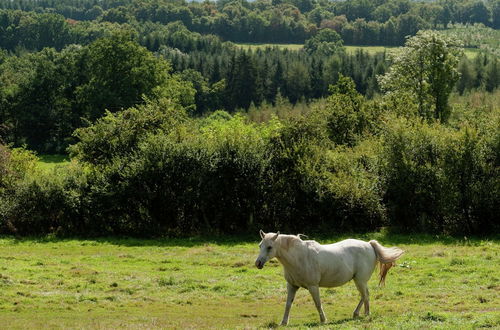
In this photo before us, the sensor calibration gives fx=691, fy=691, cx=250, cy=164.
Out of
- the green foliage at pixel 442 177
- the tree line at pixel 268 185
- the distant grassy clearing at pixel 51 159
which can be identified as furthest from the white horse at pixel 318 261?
the distant grassy clearing at pixel 51 159

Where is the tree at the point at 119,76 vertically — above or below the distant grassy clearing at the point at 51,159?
above

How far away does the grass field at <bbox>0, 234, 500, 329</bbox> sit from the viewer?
2128cm

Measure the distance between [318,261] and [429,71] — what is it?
50.9 metres

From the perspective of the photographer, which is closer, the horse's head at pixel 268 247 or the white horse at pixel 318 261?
the horse's head at pixel 268 247

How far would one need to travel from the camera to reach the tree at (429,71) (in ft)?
218

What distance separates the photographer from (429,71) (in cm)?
6744

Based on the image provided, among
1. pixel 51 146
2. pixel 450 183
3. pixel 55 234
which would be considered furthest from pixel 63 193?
pixel 51 146

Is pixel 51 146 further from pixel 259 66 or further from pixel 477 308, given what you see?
pixel 477 308

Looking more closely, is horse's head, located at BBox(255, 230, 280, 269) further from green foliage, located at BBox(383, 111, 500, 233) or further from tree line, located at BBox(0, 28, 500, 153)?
tree line, located at BBox(0, 28, 500, 153)

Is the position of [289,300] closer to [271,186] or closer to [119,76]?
[271,186]

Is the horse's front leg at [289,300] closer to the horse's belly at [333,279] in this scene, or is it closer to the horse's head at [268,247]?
the horse's belly at [333,279]

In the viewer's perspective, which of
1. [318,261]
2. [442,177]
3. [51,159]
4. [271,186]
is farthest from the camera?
[51,159]

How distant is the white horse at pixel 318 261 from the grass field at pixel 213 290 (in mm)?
1103

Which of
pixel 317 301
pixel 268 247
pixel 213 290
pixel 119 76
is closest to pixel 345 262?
pixel 317 301
